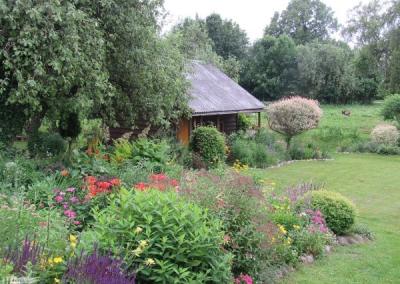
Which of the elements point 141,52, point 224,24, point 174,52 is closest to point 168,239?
point 141,52

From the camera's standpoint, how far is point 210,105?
63.1 ft

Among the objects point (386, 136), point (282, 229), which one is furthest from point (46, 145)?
point (386, 136)

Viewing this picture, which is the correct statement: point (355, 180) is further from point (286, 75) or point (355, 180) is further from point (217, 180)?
point (286, 75)

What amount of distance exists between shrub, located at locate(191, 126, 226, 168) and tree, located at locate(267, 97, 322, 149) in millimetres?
6746

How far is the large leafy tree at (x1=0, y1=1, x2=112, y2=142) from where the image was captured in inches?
324

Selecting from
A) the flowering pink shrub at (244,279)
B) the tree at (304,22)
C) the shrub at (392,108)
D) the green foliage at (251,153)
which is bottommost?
the flowering pink shrub at (244,279)

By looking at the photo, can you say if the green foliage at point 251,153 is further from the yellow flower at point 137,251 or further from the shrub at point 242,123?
the yellow flower at point 137,251

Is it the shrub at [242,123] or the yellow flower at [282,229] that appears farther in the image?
the shrub at [242,123]

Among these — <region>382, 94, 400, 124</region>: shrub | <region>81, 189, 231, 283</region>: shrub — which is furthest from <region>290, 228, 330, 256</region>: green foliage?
<region>382, 94, 400, 124</region>: shrub

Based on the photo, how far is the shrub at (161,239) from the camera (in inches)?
160

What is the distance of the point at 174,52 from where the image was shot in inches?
529

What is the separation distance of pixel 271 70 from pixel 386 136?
2565cm

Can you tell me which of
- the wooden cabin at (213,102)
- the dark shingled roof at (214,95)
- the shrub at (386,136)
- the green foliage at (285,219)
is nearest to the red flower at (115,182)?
the green foliage at (285,219)

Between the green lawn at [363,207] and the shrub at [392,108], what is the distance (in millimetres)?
A: 5547
